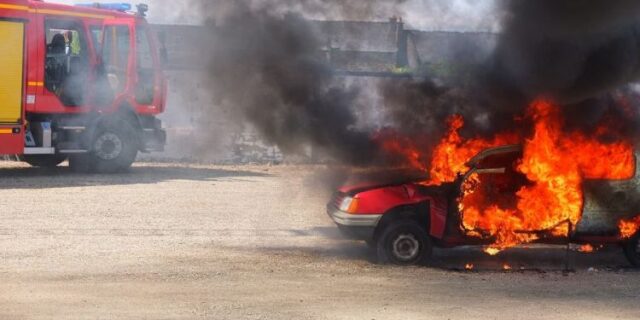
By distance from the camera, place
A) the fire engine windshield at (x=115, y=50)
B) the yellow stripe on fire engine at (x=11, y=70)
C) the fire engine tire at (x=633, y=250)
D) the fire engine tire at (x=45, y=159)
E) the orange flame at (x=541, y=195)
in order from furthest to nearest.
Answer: the fire engine tire at (x=45, y=159)
the fire engine windshield at (x=115, y=50)
the yellow stripe on fire engine at (x=11, y=70)
the fire engine tire at (x=633, y=250)
the orange flame at (x=541, y=195)

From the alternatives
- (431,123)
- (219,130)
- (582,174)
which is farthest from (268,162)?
(582,174)

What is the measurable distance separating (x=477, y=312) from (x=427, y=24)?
7010 mm

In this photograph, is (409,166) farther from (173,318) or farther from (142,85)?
(142,85)

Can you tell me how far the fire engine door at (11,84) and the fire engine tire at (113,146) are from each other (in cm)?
194

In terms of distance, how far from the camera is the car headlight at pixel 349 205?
10.7m

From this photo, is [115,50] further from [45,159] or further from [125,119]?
[45,159]

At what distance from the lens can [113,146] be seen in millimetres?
20531

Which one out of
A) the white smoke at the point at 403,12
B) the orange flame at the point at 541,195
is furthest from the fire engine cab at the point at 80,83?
the orange flame at the point at 541,195

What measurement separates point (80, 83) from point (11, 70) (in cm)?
150

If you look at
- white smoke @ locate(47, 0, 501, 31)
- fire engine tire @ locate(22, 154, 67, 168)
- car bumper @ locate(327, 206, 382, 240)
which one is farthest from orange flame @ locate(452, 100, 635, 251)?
fire engine tire @ locate(22, 154, 67, 168)

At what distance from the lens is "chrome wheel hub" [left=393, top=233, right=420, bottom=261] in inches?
418

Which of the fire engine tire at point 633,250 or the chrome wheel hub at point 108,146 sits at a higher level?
the chrome wheel hub at point 108,146

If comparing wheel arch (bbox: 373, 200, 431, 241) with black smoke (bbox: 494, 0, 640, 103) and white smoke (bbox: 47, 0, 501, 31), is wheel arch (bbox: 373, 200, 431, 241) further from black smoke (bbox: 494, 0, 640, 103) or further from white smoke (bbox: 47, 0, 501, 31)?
white smoke (bbox: 47, 0, 501, 31)

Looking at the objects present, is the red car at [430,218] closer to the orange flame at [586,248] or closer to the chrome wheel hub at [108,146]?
the orange flame at [586,248]
